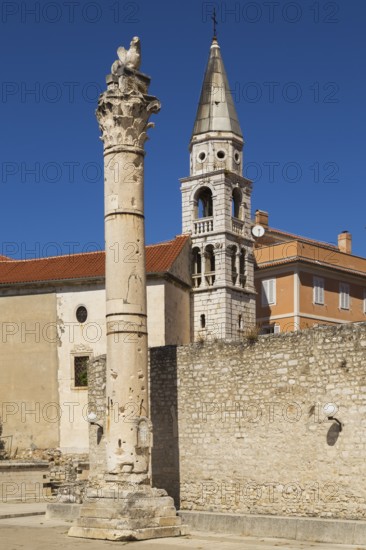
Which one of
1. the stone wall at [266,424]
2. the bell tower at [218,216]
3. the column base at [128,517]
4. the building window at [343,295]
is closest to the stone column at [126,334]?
the column base at [128,517]

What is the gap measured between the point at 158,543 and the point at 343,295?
3725cm

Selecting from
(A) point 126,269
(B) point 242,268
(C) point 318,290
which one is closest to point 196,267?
(B) point 242,268

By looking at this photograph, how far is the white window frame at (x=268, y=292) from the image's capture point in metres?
50.0

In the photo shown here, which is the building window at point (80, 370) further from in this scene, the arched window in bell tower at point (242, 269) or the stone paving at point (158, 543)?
the stone paving at point (158, 543)

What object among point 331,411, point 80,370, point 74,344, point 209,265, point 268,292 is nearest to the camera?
point 331,411

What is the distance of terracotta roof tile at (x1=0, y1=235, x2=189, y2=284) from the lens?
128 feet

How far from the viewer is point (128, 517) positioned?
16672mm

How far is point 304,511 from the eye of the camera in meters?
18.2

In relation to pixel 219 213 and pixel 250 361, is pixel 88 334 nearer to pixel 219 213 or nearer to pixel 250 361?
pixel 219 213

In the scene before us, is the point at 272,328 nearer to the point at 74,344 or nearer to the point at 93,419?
the point at 74,344

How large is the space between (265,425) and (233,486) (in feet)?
5.46

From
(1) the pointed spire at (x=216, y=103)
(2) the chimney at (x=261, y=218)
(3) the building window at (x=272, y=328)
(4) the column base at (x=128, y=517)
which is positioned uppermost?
(1) the pointed spire at (x=216, y=103)

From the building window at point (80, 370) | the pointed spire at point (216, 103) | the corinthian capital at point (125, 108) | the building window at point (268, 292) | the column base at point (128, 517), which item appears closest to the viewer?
the column base at point (128, 517)

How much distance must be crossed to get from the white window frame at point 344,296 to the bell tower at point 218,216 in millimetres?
5917
